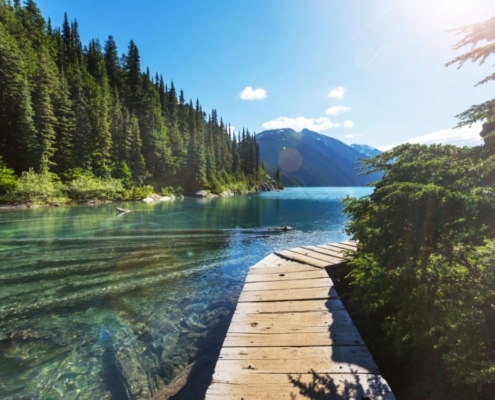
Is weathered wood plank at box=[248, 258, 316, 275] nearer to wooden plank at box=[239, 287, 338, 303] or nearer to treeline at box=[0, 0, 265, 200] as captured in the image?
wooden plank at box=[239, 287, 338, 303]

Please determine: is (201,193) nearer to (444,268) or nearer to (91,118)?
(91,118)

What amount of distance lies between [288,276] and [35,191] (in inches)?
1931

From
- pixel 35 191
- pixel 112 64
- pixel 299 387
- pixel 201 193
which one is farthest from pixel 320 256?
pixel 112 64

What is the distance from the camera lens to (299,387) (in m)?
3.54

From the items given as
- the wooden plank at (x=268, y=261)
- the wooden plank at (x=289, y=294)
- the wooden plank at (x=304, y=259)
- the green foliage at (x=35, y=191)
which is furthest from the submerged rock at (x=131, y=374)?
the green foliage at (x=35, y=191)

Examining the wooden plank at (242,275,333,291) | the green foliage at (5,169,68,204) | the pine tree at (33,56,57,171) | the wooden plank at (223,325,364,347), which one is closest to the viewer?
the wooden plank at (223,325,364,347)

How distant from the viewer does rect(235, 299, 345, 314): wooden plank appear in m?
6.04

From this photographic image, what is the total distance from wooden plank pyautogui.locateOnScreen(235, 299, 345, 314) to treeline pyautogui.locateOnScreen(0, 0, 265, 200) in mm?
59085

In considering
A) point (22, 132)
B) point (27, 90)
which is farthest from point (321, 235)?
point (27, 90)

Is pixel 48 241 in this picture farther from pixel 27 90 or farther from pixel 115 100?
pixel 115 100

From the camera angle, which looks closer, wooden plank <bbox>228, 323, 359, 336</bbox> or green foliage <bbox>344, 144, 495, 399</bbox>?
green foliage <bbox>344, 144, 495, 399</bbox>

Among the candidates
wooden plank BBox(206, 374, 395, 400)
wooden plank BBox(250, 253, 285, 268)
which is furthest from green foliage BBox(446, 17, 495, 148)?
wooden plank BBox(250, 253, 285, 268)

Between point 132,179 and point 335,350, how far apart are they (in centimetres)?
7676

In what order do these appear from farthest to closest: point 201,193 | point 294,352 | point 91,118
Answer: point 201,193, point 91,118, point 294,352
